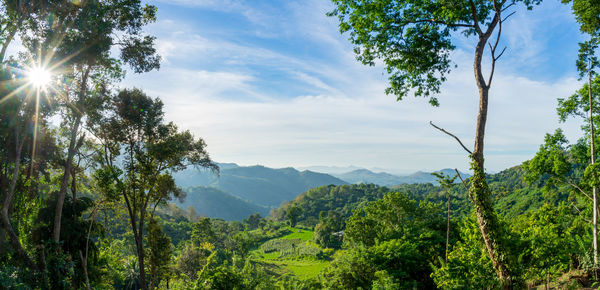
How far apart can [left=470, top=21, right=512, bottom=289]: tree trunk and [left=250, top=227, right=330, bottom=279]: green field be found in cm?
3693

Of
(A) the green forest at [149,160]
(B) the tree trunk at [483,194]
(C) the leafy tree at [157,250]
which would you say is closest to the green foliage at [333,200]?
(C) the leafy tree at [157,250]

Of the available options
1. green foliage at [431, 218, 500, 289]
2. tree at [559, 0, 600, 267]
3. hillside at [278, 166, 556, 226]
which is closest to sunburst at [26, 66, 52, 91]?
green foliage at [431, 218, 500, 289]

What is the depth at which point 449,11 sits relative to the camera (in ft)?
18.5

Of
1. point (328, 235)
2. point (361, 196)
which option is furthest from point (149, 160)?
point (361, 196)

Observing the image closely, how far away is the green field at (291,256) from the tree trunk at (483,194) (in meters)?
36.9

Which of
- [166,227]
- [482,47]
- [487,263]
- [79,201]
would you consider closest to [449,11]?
[482,47]

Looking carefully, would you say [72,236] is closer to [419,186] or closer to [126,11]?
[126,11]

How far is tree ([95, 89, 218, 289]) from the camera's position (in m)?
11.2

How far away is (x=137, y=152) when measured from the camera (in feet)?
38.0

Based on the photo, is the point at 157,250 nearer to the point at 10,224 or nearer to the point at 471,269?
the point at 10,224

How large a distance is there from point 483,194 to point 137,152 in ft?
39.9

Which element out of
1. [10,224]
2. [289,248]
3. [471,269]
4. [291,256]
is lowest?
[289,248]

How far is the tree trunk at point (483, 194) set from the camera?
5.51 metres

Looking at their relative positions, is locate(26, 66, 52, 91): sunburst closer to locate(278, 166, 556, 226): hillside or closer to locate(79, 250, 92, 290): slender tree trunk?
locate(79, 250, 92, 290): slender tree trunk
